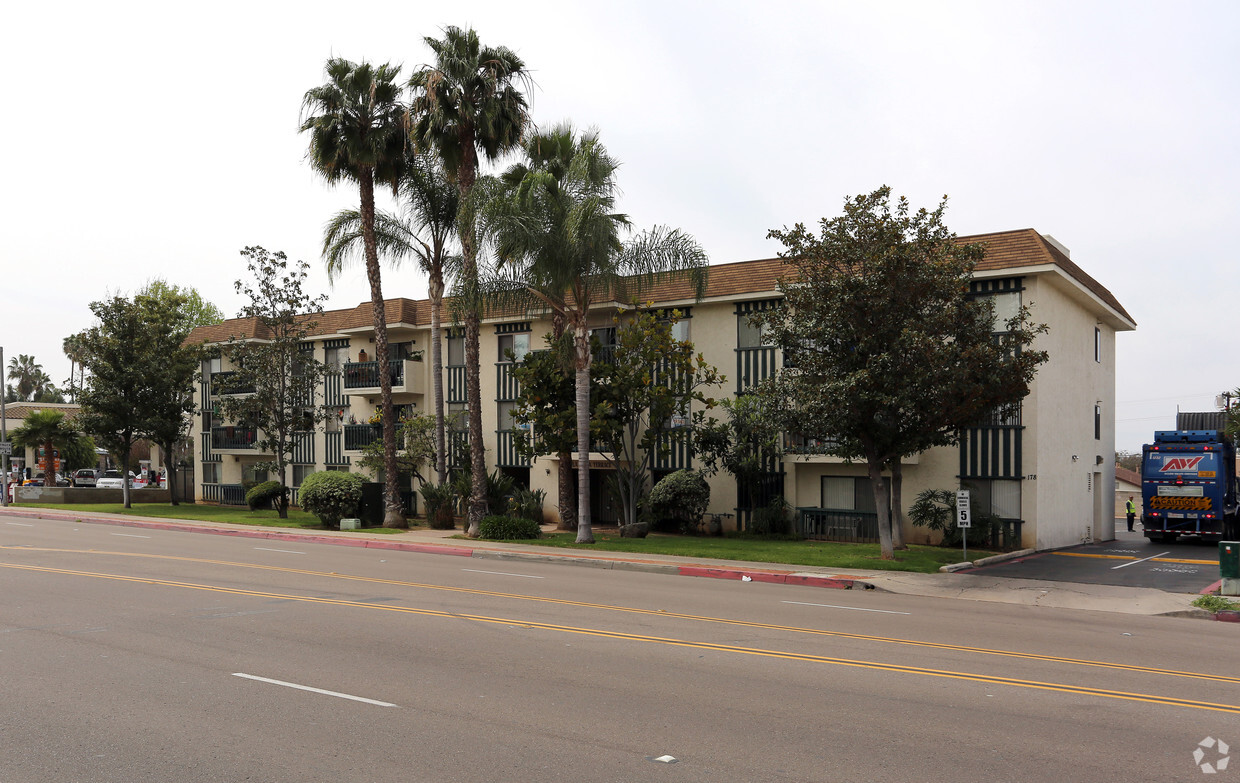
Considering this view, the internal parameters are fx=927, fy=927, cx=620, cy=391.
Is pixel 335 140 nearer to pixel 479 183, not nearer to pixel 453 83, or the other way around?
pixel 453 83

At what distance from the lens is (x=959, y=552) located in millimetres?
23219

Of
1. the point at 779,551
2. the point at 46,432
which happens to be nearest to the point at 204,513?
the point at 46,432

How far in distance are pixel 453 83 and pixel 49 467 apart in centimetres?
4145

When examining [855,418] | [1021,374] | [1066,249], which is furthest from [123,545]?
[1066,249]

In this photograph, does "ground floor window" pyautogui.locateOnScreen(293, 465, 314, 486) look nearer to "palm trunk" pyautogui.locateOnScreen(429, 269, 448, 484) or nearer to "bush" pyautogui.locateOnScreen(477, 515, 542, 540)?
"palm trunk" pyautogui.locateOnScreen(429, 269, 448, 484)

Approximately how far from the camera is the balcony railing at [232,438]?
42.8 meters

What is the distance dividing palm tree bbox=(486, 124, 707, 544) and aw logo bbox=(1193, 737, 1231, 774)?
1809 centimetres

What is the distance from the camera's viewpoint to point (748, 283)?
29.2m

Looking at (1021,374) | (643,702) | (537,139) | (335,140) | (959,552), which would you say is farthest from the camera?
(335,140)

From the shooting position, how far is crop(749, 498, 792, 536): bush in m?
27.8

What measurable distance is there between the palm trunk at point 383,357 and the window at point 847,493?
1367cm

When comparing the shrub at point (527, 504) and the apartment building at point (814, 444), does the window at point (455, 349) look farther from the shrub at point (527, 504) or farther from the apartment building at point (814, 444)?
the shrub at point (527, 504)

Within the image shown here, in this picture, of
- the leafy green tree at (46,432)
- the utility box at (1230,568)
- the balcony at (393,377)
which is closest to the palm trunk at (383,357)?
the balcony at (393,377)

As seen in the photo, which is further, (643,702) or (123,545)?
(123,545)
